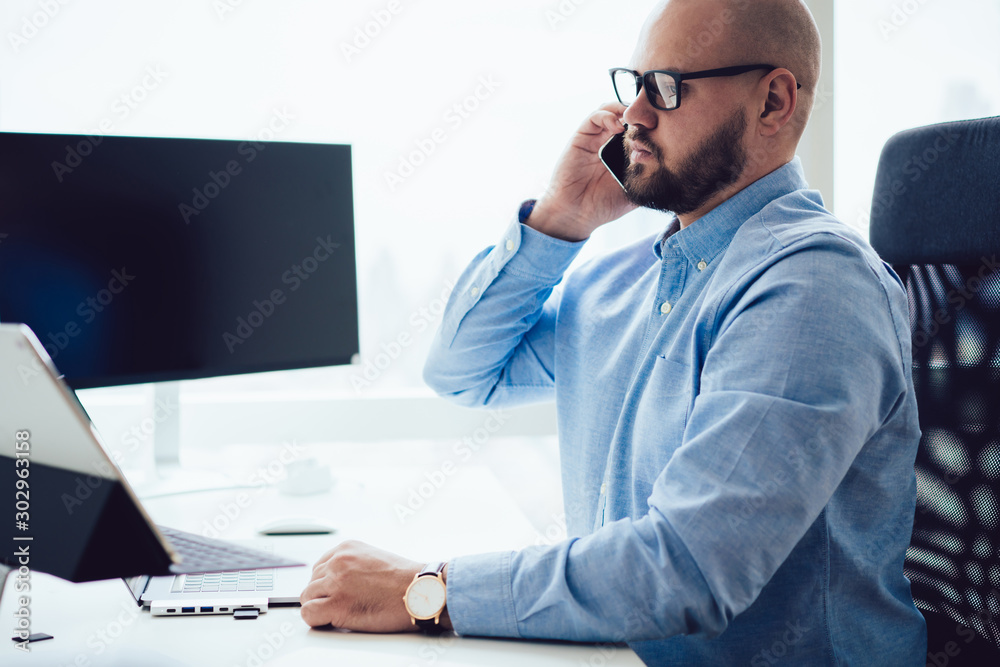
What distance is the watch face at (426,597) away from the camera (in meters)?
0.74

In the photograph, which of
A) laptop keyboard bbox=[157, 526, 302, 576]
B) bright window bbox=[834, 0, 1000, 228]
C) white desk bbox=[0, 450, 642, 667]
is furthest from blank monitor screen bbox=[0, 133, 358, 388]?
bright window bbox=[834, 0, 1000, 228]

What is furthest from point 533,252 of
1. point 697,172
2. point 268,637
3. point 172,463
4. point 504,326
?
point 172,463

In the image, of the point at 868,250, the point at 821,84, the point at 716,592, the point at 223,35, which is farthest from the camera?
the point at 821,84

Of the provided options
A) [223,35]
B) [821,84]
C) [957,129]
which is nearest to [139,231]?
[223,35]

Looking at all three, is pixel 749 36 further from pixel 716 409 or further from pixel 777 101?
pixel 716 409

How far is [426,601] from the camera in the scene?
740mm

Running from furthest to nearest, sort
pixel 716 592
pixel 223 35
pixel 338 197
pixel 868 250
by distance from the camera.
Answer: pixel 223 35 < pixel 338 197 < pixel 868 250 < pixel 716 592

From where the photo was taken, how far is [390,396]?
1.67m

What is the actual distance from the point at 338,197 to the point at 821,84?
1.17 m

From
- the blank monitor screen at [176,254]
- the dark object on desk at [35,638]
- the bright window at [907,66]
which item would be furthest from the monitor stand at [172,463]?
the bright window at [907,66]

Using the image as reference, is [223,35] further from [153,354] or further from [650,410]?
[650,410]

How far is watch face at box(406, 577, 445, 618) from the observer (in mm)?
736

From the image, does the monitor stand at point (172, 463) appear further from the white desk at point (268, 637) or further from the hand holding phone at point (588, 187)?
the hand holding phone at point (588, 187)

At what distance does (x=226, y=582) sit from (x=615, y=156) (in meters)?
0.85
